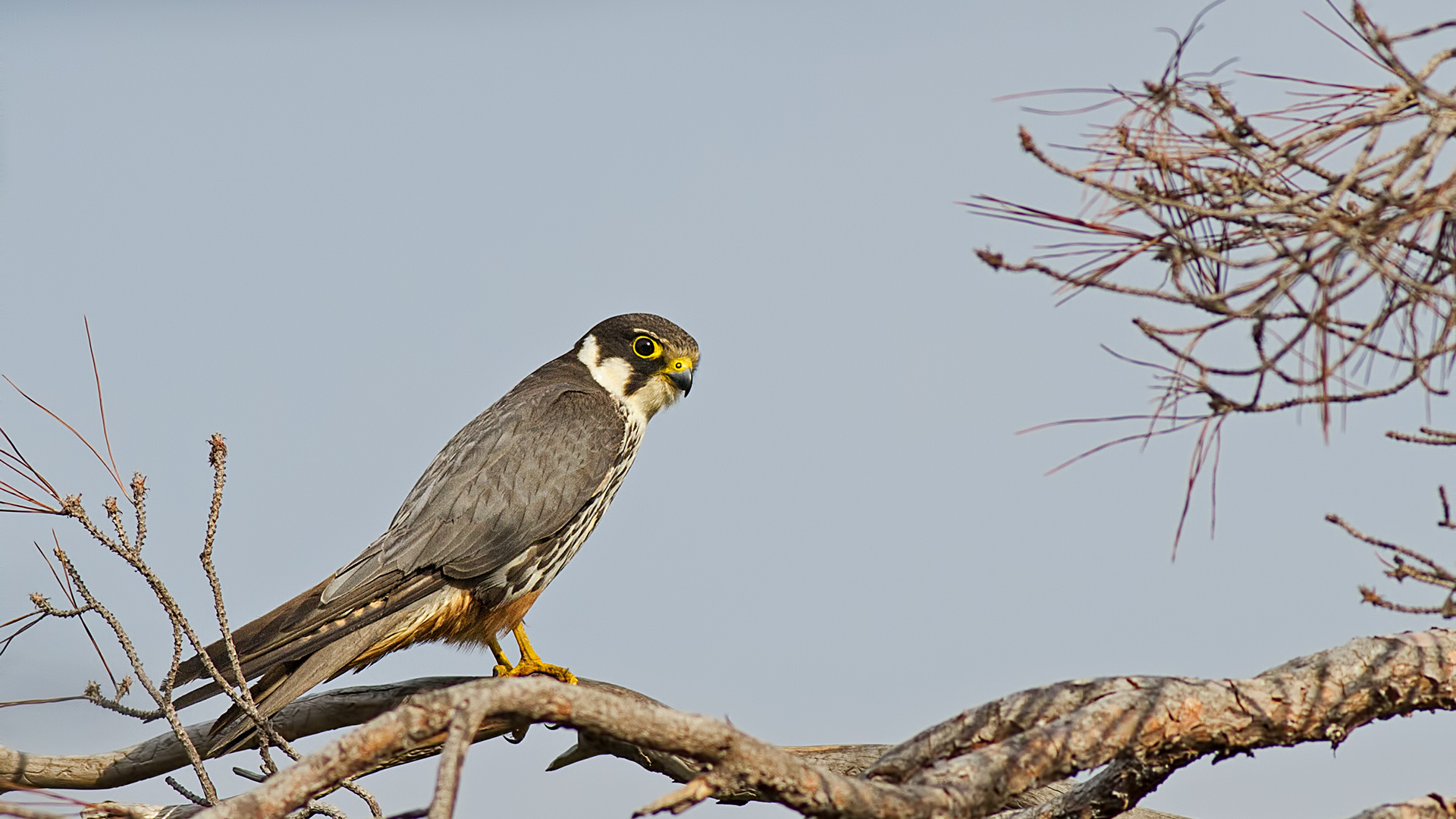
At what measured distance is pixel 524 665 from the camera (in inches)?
152

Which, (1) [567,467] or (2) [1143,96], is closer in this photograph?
(2) [1143,96]

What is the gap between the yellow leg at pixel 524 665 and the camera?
12.5ft

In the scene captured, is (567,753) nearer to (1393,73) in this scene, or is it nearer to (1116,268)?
(1116,268)

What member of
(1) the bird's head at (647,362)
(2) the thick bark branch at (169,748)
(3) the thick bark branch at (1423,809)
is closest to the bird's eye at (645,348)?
(1) the bird's head at (647,362)

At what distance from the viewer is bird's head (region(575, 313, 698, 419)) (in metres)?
4.59

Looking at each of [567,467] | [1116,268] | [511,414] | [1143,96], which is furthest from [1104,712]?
[511,414]

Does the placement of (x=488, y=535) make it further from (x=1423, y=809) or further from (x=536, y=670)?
(x=1423, y=809)

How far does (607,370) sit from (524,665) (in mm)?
1318

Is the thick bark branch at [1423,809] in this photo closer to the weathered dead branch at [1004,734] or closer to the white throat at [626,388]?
the weathered dead branch at [1004,734]

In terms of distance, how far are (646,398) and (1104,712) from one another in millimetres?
2812

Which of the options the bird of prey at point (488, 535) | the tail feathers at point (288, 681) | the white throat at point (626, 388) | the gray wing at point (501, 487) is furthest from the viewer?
the white throat at point (626, 388)

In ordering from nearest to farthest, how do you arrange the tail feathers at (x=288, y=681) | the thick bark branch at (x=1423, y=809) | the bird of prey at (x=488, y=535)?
the thick bark branch at (x=1423, y=809) → the tail feathers at (x=288, y=681) → the bird of prey at (x=488, y=535)

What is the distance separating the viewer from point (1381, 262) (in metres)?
1.64

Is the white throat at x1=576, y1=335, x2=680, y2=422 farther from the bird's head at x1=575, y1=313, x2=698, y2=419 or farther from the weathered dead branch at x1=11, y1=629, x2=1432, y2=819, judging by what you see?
the weathered dead branch at x1=11, y1=629, x2=1432, y2=819
